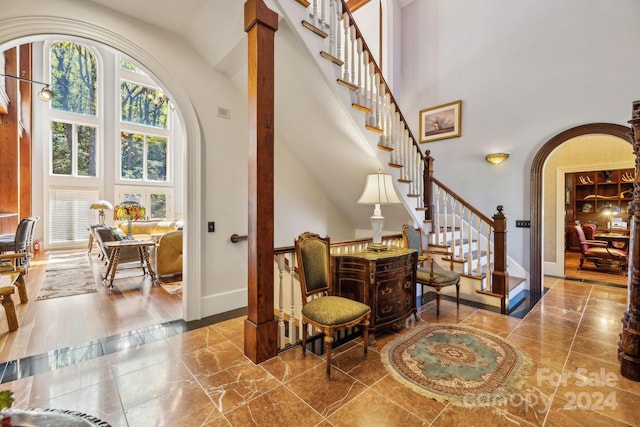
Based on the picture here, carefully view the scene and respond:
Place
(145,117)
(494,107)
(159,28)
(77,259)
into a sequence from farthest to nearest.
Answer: (145,117), (77,259), (494,107), (159,28)

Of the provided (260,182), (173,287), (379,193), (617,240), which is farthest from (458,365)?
(617,240)

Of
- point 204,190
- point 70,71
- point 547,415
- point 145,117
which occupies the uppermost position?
point 70,71

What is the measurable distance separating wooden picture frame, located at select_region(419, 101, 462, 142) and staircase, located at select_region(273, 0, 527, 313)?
160cm

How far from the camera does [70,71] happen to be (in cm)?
804

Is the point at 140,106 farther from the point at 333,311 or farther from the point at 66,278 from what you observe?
the point at 333,311

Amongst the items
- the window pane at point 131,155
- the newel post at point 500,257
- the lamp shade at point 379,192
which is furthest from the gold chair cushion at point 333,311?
the window pane at point 131,155

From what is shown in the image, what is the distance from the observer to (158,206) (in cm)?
959

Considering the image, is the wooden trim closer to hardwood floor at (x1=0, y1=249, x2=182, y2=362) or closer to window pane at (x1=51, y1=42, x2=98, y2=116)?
hardwood floor at (x1=0, y1=249, x2=182, y2=362)

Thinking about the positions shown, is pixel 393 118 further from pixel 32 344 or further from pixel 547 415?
pixel 32 344

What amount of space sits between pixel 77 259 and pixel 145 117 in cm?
509

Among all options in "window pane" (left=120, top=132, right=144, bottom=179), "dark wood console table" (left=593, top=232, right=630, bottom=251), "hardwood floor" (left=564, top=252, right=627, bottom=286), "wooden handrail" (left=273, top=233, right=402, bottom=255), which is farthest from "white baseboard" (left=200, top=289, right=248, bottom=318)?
"window pane" (left=120, top=132, right=144, bottom=179)

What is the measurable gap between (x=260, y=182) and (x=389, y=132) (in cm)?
201

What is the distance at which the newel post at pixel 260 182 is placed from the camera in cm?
226

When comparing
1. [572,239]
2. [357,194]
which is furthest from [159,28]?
[572,239]
